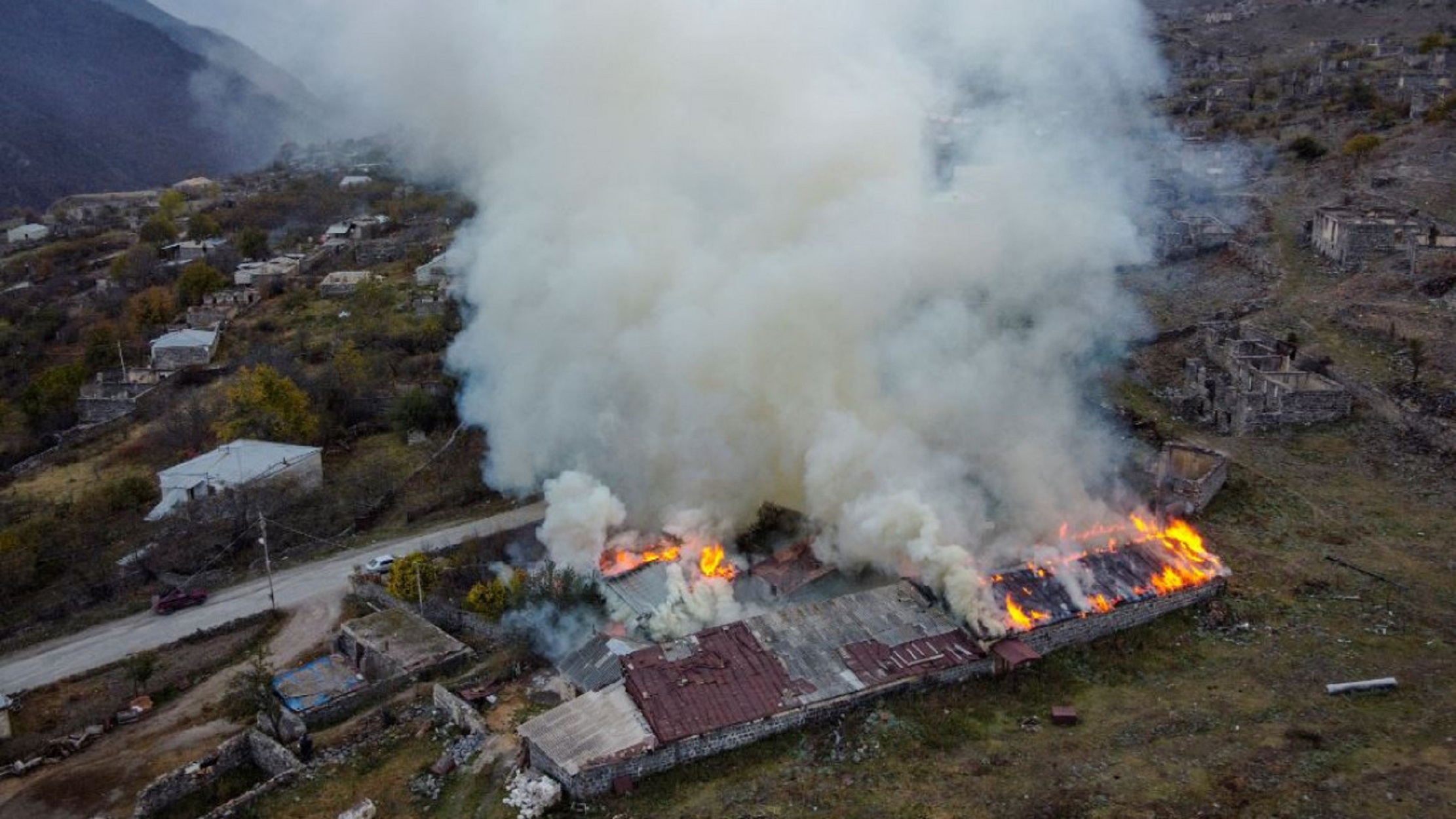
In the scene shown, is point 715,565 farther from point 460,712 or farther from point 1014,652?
point 1014,652

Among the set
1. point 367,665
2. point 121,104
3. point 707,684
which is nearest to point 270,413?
point 367,665

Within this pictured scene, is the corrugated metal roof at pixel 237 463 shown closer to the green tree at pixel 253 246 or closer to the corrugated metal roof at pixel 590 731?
the corrugated metal roof at pixel 590 731

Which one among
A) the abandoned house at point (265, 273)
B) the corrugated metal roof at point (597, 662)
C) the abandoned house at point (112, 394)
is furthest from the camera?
the abandoned house at point (265, 273)

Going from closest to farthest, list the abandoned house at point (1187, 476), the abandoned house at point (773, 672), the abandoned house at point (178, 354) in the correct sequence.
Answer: the abandoned house at point (773, 672) < the abandoned house at point (1187, 476) < the abandoned house at point (178, 354)

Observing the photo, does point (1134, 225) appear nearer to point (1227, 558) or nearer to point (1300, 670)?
point (1227, 558)

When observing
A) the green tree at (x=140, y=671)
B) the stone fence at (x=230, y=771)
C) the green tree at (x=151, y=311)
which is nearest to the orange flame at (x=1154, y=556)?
the stone fence at (x=230, y=771)

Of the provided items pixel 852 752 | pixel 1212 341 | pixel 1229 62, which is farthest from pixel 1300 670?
pixel 1229 62
